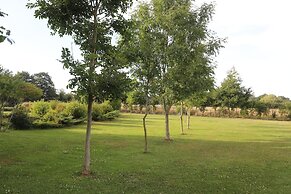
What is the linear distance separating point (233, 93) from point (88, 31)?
76.9 meters

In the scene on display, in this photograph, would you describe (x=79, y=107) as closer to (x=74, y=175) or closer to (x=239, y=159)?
(x=239, y=159)

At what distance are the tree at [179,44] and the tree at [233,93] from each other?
196 feet

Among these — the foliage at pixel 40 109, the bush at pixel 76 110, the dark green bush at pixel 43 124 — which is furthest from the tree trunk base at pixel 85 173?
the bush at pixel 76 110

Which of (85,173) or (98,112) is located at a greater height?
(98,112)

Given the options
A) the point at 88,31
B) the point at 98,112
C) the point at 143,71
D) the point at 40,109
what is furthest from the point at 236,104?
the point at 88,31

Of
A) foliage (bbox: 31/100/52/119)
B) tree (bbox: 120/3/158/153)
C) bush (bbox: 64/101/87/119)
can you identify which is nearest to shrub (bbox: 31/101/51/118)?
foliage (bbox: 31/100/52/119)

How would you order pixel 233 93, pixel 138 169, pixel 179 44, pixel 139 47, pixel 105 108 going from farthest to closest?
pixel 233 93, pixel 105 108, pixel 179 44, pixel 139 47, pixel 138 169

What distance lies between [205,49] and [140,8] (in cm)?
599

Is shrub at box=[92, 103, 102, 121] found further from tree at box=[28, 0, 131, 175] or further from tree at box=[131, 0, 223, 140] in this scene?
tree at box=[28, 0, 131, 175]

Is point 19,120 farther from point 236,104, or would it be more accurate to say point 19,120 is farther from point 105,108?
point 236,104

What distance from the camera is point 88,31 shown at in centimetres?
1448

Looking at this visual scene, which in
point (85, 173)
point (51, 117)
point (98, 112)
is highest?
point (98, 112)

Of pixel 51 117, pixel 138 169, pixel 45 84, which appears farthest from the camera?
pixel 45 84

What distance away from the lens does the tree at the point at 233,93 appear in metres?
87.4
